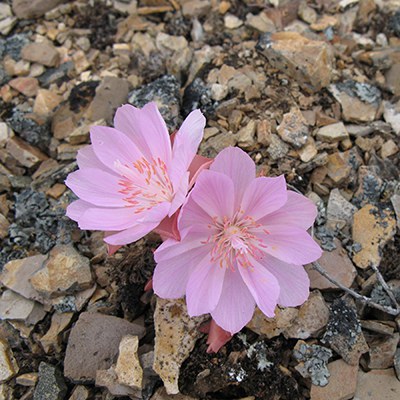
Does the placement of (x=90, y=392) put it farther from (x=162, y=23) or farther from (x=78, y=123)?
(x=162, y=23)

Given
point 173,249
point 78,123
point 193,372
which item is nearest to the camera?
point 173,249

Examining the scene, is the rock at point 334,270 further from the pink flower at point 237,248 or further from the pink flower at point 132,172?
the pink flower at point 132,172

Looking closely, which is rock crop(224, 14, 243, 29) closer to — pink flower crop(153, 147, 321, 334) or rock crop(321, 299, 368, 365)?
pink flower crop(153, 147, 321, 334)

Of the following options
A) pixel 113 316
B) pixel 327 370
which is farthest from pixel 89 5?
pixel 327 370

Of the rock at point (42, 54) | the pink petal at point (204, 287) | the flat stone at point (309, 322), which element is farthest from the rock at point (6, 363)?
the rock at point (42, 54)

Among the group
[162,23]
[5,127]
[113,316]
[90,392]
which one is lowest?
[90,392]

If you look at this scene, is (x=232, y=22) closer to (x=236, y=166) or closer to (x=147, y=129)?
(x=147, y=129)

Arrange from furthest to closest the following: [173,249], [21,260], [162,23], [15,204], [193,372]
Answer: [162,23] → [15,204] → [21,260] → [193,372] → [173,249]

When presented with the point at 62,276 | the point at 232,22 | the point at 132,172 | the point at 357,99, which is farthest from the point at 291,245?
the point at 232,22
